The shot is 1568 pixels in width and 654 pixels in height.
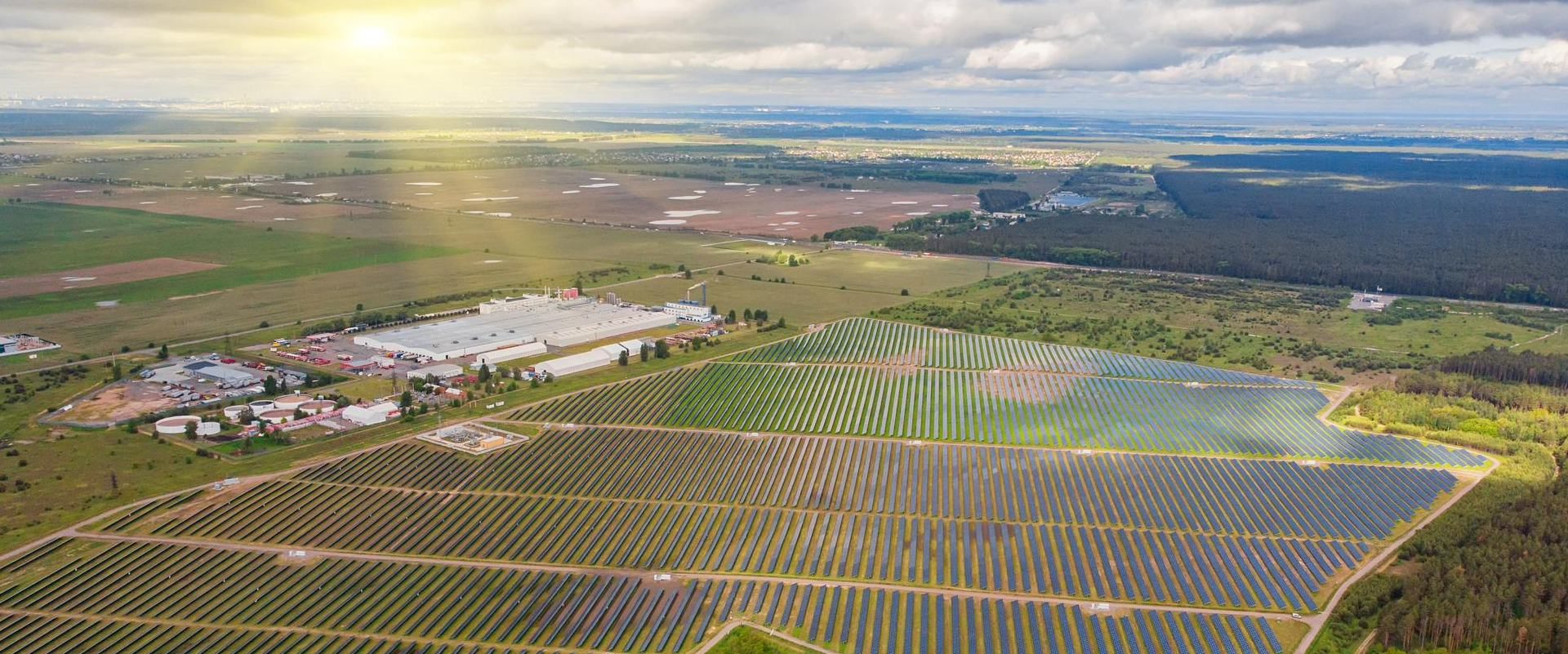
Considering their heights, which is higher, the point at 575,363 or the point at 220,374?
the point at 220,374

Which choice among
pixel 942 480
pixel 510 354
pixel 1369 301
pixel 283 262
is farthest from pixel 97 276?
pixel 1369 301

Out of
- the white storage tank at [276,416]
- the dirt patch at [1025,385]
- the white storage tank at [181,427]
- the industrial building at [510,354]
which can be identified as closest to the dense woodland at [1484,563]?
the dirt patch at [1025,385]

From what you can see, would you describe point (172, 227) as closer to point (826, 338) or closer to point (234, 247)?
point (234, 247)

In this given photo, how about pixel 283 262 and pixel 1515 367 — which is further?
pixel 283 262

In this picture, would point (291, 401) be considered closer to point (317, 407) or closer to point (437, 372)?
point (317, 407)

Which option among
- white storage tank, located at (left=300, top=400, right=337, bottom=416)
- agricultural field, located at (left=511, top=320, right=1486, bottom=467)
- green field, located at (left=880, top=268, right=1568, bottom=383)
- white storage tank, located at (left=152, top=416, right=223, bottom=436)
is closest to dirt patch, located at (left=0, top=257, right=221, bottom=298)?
white storage tank, located at (left=152, top=416, right=223, bottom=436)
